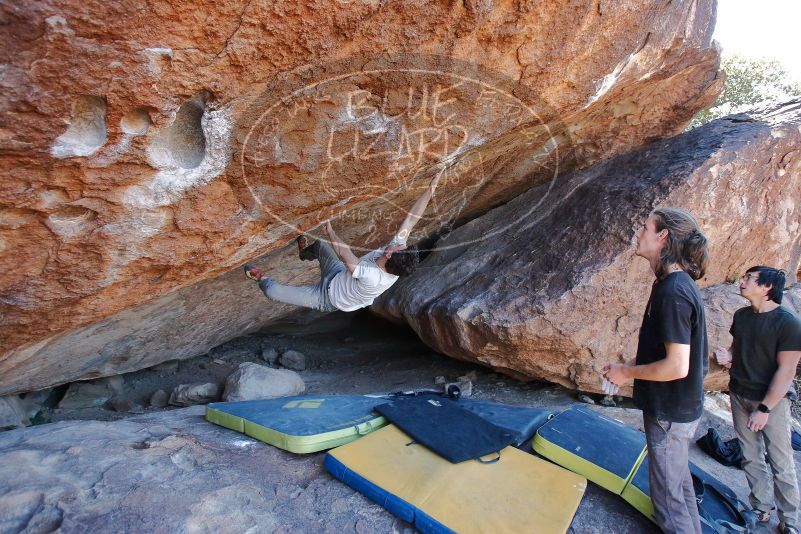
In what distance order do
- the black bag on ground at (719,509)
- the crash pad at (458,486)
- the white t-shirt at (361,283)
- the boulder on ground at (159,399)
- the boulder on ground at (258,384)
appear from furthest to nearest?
1. the boulder on ground at (159,399)
2. the boulder on ground at (258,384)
3. the white t-shirt at (361,283)
4. the black bag on ground at (719,509)
5. the crash pad at (458,486)

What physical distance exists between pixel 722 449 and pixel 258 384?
3.59 meters

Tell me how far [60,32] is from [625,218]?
3557 millimetres

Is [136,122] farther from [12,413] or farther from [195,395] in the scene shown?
[12,413]

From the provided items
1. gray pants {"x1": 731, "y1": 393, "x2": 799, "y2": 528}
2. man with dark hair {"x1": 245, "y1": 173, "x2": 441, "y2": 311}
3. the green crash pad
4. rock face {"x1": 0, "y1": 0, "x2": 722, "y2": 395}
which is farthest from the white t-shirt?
gray pants {"x1": 731, "y1": 393, "x2": 799, "y2": 528}

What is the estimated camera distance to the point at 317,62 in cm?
221

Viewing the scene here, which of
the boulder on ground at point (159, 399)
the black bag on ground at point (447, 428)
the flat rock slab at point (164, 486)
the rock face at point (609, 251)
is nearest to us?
the flat rock slab at point (164, 486)

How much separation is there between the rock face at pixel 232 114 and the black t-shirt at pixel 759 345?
5.40ft

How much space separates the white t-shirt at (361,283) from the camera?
10.00 feet

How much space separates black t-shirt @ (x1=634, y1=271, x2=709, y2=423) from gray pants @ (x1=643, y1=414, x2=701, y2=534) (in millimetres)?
57

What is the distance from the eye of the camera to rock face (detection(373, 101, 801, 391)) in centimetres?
363

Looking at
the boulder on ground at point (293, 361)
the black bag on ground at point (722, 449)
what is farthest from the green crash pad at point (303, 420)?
the boulder on ground at point (293, 361)

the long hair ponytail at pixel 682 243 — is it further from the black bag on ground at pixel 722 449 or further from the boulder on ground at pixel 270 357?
the boulder on ground at pixel 270 357

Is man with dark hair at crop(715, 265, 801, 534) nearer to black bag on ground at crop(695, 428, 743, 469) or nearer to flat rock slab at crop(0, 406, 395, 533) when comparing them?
black bag on ground at crop(695, 428, 743, 469)

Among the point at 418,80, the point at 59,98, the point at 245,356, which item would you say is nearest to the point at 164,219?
the point at 59,98
